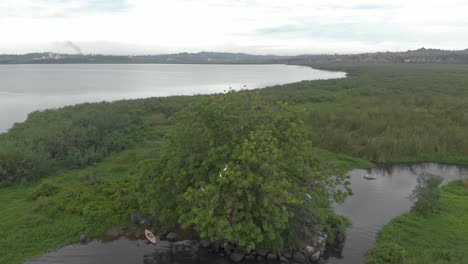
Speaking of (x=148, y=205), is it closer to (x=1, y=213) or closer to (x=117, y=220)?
(x=117, y=220)

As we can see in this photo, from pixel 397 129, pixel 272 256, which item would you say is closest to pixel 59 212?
pixel 272 256

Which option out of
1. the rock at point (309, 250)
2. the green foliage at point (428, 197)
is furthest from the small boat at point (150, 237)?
the green foliage at point (428, 197)

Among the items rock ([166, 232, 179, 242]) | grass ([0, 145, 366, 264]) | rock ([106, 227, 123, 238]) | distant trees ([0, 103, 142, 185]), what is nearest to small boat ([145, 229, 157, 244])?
rock ([166, 232, 179, 242])

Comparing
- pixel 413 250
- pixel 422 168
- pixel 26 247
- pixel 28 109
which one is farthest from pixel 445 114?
pixel 28 109

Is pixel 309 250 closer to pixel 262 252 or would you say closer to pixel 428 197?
pixel 262 252

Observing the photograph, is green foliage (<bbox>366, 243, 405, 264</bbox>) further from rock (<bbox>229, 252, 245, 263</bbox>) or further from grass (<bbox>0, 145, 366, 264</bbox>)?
grass (<bbox>0, 145, 366, 264</bbox>)
